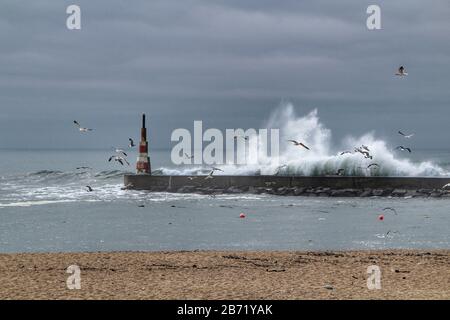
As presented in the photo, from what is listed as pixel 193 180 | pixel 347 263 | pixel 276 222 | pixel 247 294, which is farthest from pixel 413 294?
pixel 193 180

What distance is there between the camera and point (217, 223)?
2419cm

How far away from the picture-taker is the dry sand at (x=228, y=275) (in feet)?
32.1

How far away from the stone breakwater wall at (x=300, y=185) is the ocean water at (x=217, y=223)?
6.76 ft

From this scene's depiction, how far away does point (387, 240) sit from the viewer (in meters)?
19.4

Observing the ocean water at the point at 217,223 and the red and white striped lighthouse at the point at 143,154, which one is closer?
the ocean water at the point at 217,223

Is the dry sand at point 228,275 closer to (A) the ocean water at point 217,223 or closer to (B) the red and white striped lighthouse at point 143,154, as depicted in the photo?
(A) the ocean water at point 217,223

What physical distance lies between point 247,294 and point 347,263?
4098mm

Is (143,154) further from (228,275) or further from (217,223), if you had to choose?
(228,275)

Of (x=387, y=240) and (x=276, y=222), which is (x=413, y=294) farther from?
(x=276, y=222)

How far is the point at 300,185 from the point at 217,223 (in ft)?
49.6

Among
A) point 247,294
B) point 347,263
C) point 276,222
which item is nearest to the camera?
point 247,294

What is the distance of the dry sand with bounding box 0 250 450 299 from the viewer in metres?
9.79

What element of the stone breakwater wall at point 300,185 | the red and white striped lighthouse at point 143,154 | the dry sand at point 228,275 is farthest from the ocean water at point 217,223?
the red and white striped lighthouse at point 143,154

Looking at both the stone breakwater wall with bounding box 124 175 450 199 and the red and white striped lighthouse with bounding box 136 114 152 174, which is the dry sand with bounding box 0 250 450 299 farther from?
the red and white striped lighthouse with bounding box 136 114 152 174
